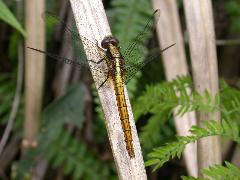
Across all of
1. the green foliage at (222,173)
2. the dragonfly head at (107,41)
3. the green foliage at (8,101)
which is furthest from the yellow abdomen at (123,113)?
the green foliage at (8,101)

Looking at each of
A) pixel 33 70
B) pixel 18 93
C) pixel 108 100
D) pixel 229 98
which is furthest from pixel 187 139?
pixel 18 93

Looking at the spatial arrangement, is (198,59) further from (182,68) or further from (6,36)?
(6,36)

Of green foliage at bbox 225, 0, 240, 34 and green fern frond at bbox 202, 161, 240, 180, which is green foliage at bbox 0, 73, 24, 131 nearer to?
green foliage at bbox 225, 0, 240, 34

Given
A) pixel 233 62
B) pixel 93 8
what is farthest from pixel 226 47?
pixel 93 8

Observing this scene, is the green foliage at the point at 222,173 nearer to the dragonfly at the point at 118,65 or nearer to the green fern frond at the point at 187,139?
the green fern frond at the point at 187,139

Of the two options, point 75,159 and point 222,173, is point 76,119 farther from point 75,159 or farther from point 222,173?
point 222,173

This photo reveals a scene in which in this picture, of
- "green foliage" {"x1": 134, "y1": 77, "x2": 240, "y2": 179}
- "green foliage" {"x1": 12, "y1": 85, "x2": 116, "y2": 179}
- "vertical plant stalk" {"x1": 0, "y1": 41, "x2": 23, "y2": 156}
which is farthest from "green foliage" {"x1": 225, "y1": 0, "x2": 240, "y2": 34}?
"vertical plant stalk" {"x1": 0, "y1": 41, "x2": 23, "y2": 156}
